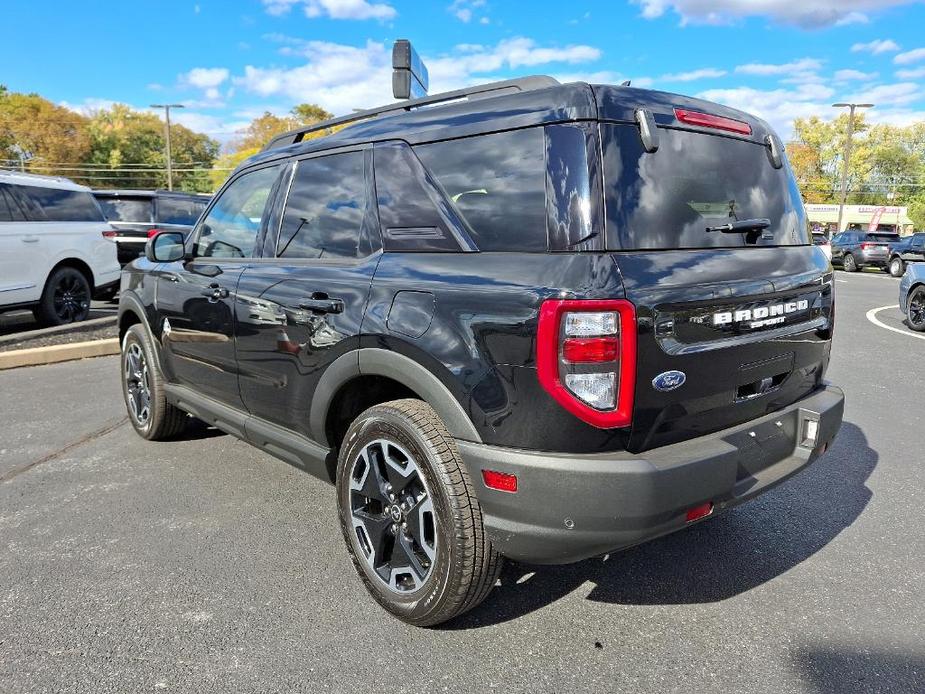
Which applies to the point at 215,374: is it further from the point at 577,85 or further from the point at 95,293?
the point at 95,293

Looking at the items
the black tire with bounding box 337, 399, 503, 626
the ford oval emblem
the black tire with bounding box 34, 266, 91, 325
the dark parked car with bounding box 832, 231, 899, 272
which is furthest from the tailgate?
the dark parked car with bounding box 832, 231, 899, 272

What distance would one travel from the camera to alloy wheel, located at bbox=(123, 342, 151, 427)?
15.0 ft

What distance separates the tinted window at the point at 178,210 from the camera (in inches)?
500

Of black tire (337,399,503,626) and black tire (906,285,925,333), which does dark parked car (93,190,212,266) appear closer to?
black tire (337,399,503,626)

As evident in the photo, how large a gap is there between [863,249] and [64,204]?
27.1 metres

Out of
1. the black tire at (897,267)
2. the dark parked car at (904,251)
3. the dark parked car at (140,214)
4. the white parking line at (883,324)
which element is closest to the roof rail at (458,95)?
the white parking line at (883,324)

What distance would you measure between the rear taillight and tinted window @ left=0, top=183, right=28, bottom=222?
8588 millimetres

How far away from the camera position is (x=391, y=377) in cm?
247

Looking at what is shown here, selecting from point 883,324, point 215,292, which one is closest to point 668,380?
point 215,292

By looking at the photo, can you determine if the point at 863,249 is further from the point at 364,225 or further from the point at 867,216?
the point at 867,216

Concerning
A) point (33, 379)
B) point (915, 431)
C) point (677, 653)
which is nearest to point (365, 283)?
point (677, 653)

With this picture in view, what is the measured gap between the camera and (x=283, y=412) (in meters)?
3.16

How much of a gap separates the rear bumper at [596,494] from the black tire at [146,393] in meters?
2.95

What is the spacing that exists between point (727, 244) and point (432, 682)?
187 centimetres
